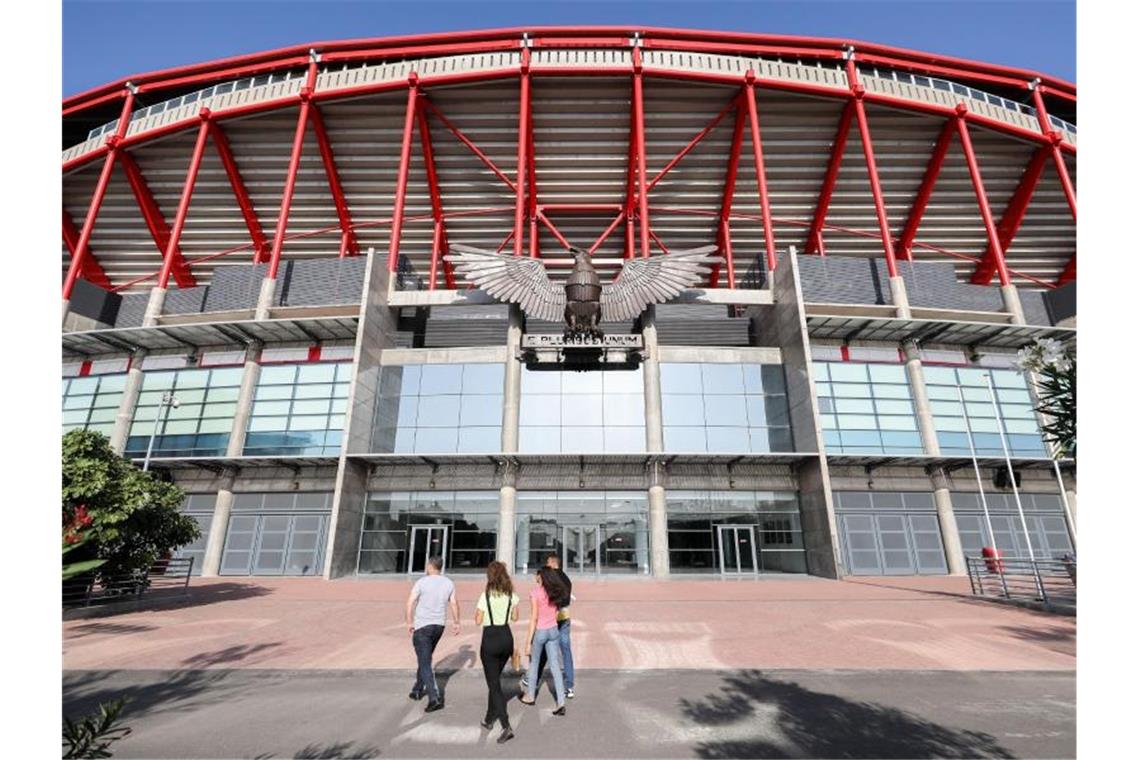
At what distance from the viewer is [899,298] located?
25281 mm

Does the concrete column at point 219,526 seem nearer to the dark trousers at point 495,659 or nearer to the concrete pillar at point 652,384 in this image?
the concrete pillar at point 652,384

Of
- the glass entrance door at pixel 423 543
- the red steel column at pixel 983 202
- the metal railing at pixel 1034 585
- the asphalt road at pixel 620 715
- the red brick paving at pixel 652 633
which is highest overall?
the red steel column at pixel 983 202

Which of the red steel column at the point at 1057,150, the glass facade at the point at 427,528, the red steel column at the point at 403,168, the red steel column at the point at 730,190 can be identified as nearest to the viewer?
the glass facade at the point at 427,528

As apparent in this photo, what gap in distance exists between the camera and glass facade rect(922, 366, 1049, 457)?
2441cm

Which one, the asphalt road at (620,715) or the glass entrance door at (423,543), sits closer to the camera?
the asphalt road at (620,715)

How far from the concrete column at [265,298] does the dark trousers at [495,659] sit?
25218 mm

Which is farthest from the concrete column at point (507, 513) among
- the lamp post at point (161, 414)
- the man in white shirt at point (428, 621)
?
the man in white shirt at point (428, 621)

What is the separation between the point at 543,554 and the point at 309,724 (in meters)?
17.8

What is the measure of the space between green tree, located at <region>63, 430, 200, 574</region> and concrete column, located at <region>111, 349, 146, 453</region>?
1405 centimetres

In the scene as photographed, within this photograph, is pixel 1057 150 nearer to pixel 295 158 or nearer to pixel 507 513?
pixel 507 513

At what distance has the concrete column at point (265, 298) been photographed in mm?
25442

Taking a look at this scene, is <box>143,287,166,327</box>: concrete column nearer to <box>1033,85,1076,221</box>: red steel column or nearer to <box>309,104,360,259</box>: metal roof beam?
<box>309,104,360,259</box>: metal roof beam

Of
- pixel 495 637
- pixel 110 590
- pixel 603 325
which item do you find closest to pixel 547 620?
pixel 495 637
